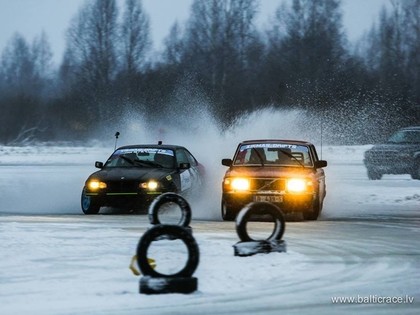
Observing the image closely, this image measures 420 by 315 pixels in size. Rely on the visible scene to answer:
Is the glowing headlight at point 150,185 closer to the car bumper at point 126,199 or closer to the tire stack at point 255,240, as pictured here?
the car bumper at point 126,199

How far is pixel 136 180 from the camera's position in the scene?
1612cm

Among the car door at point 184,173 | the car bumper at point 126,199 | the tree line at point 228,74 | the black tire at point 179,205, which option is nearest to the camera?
the black tire at point 179,205

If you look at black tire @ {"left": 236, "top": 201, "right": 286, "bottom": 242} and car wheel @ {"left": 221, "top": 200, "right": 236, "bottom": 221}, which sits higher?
black tire @ {"left": 236, "top": 201, "right": 286, "bottom": 242}

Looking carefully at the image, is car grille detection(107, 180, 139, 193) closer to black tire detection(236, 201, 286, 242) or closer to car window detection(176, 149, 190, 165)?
car window detection(176, 149, 190, 165)

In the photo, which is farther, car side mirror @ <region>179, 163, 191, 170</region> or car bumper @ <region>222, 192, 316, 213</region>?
car side mirror @ <region>179, 163, 191, 170</region>

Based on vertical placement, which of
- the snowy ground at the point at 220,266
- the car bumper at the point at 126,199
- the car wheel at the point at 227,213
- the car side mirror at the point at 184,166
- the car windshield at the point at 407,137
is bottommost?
the snowy ground at the point at 220,266

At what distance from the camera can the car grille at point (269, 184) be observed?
579 inches

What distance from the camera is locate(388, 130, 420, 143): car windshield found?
27.7m

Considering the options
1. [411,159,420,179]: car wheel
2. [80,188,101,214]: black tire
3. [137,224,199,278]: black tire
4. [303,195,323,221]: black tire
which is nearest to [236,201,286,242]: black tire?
[137,224,199,278]: black tire

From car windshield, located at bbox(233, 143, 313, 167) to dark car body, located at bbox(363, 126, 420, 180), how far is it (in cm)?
1139

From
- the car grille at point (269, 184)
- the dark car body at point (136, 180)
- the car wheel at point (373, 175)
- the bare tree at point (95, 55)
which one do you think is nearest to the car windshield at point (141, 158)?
the dark car body at point (136, 180)

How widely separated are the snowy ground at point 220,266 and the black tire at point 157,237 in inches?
8.7

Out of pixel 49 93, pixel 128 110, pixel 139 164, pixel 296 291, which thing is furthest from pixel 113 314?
pixel 49 93

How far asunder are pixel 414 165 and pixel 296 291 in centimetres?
1999
